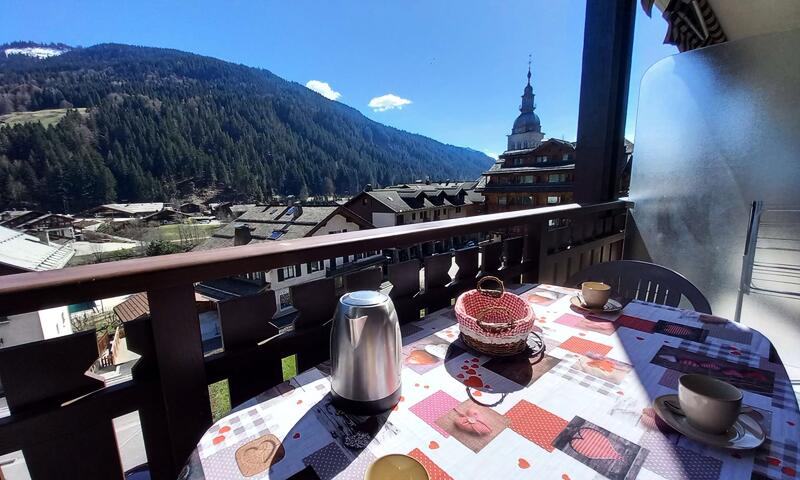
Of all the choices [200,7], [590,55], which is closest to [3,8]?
[200,7]

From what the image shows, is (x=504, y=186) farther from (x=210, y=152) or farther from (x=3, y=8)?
(x=3, y=8)

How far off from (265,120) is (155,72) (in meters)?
20.2

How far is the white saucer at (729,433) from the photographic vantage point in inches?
17.5

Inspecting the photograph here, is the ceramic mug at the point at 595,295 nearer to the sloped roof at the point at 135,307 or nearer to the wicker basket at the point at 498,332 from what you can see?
the wicker basket at the point at 498,332

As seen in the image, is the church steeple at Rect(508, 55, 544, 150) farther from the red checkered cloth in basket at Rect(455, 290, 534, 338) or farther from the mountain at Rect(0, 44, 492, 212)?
the red checkered cloth in basket at Rect(455, 290, 534, 338)

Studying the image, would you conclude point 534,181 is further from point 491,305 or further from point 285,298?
point 285,298

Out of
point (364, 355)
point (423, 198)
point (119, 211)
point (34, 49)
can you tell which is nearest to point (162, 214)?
point (119, 211)

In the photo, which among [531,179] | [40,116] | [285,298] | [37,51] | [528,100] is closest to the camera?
[285,298]

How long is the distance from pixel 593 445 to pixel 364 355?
366 mm

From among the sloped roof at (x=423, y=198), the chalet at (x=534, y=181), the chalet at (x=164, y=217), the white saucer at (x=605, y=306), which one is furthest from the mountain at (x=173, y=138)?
the white saucer at (x=605, y=306)

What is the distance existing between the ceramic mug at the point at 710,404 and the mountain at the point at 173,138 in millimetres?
25811

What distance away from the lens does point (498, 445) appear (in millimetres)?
473

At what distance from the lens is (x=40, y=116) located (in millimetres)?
28688

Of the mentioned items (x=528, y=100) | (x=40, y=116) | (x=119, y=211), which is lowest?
(x=119, y=211)
